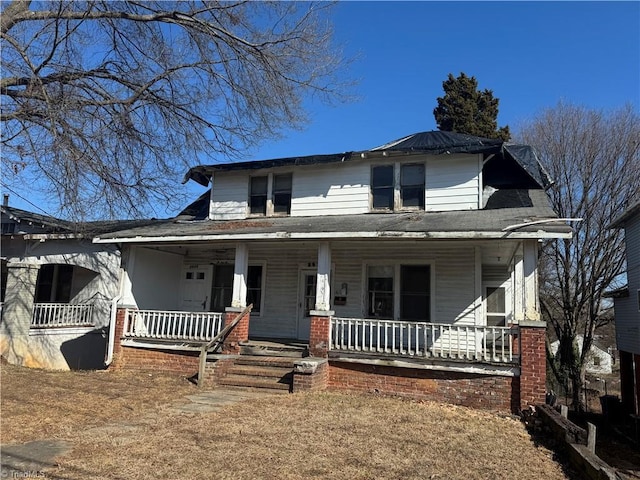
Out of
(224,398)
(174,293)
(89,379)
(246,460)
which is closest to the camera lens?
(246,460)

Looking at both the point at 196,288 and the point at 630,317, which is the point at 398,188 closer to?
the point at 196,288

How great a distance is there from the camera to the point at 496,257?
12070 millimetres

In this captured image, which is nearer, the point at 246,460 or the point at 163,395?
the point at 246,460

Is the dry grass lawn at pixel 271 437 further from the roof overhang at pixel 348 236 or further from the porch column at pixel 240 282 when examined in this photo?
the roof overhang at pixel 348 236

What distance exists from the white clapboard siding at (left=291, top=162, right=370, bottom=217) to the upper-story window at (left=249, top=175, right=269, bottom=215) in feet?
3.30

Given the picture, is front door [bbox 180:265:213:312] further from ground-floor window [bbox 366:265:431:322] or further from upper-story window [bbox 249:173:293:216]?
ground-floor window [bbox 366:265:431:322]

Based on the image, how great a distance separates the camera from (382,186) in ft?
41.0

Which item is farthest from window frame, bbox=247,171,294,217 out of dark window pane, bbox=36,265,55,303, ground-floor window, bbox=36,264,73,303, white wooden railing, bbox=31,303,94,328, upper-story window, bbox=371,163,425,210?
dark window pane, bbox=36,265,55,303

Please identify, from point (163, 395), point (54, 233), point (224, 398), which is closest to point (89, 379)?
point (163, 395)

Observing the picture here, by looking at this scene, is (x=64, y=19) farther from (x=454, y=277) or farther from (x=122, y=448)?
(x=454, y=277)

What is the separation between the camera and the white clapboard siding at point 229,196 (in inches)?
543

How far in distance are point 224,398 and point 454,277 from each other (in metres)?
6.33

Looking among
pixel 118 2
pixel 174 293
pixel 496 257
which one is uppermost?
pixel 118 2

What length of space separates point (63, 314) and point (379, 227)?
1048 centimetres
